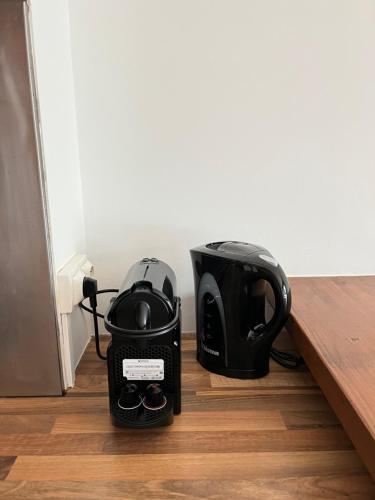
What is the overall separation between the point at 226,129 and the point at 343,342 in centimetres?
66

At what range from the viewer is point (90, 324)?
46.0 inches

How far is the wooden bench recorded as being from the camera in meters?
0.57

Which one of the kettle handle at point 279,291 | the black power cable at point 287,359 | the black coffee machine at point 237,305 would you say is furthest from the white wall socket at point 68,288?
the black power cable at point 287,359

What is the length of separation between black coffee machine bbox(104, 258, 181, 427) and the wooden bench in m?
0.30

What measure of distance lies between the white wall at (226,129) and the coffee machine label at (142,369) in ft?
1.46

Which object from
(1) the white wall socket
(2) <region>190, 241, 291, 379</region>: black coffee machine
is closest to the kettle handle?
(2) <region>190, 241, 291, 379</region>: black coffee machine

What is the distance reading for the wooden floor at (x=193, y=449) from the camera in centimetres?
62

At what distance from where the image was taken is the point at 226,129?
1.07m

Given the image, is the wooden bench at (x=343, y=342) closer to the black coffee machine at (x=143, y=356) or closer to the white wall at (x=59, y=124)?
the black coffee machine at (x=143, y=356)

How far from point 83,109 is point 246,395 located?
892 millimetres

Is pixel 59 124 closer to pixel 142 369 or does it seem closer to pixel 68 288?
pixel 68 288

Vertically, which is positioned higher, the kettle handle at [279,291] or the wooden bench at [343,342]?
the kettle handle at [279,291]

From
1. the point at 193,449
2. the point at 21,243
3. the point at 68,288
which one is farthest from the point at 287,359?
the point at 21,243

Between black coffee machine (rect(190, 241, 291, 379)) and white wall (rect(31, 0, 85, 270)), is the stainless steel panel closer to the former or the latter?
white wall (rect(31, 0, 85, 270))
